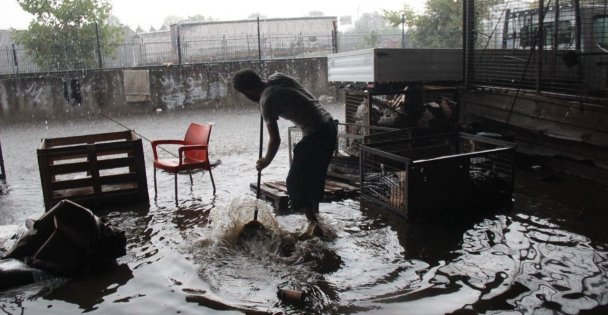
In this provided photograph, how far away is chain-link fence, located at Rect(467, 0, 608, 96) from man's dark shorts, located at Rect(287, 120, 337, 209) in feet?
13.7

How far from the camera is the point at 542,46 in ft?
25.7

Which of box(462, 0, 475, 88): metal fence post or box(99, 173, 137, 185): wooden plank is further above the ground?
box(462, 0, 475, 88): metal fence post

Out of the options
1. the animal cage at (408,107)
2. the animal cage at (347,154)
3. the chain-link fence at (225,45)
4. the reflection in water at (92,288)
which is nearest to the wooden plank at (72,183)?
the reflection in water at (92,288)

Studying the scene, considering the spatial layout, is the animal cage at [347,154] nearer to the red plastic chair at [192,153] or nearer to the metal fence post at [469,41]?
the red plastic chair at [192,153]

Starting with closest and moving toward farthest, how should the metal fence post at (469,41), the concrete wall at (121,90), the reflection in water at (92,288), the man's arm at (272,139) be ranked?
the reflection in water at (92,288) → the man's arm at (272,139) → the metal fence post at (469,41) → the concrete wall at (121,90)

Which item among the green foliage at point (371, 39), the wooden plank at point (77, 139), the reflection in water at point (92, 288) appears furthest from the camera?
the green foliage at point (371, 39)

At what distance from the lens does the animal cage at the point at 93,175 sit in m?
6.36

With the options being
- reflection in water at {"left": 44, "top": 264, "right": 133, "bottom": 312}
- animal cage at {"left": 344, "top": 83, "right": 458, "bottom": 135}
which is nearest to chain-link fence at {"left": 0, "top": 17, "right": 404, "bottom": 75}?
animal cage at {"left": 344, "top": 83, "right": 458, "bottom": 135}

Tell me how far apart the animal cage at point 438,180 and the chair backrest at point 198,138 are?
2.26 metres

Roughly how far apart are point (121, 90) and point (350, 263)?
16.4 metres

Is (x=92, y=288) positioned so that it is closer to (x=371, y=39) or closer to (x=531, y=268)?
(x=531, y=268)

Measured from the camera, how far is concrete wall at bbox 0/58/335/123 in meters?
17.7

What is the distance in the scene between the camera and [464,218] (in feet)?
18.7

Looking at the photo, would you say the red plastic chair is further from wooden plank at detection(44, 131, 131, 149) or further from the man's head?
the man's head
